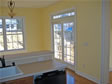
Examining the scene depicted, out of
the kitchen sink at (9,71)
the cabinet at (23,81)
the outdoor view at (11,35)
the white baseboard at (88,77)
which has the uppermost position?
the outdoor view at (11,35)

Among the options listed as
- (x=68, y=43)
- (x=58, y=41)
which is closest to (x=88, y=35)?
(x=68, y=43)

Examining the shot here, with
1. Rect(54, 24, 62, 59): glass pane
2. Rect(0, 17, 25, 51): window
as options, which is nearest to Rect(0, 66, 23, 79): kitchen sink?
Rect(54, 24, 62, 59): glass pane

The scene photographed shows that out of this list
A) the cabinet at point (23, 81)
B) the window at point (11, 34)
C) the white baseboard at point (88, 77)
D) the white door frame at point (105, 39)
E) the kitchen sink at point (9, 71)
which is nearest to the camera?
the cabinet at point (23, 81)

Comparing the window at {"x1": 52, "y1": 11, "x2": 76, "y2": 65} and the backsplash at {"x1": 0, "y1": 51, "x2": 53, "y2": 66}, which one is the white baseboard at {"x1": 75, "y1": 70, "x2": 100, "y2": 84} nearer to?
the window at {"x1": 52, "y1": 11, "x2": 76, "y2": 65}

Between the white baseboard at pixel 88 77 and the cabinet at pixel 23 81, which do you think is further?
the white baseboard at pixel 88 77

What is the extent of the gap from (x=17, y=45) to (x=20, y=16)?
4.90 ft

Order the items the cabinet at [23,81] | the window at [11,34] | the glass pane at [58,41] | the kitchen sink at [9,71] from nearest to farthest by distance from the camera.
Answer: the cabinet at [23,81] < the kitchen sink at [9,71] < the glass pane at [58,41] < the window at [11,34]

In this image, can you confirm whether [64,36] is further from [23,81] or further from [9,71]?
[23,81]

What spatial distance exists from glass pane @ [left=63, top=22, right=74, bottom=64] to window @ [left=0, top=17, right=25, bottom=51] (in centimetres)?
248

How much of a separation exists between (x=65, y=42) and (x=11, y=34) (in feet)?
9.34

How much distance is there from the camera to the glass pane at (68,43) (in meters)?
4.80

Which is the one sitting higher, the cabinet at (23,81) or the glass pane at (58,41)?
the glass pane at (58,41)

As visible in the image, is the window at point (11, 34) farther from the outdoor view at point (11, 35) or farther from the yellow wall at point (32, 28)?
the yellow wall at point (32, 28)

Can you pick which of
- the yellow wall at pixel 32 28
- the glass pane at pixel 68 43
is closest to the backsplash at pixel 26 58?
the glass pane at pixel 68 43
